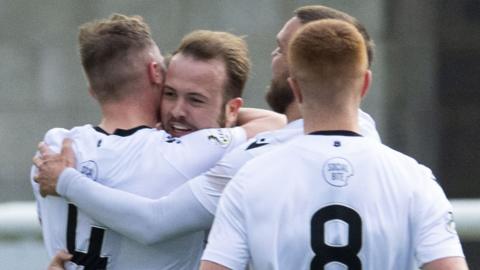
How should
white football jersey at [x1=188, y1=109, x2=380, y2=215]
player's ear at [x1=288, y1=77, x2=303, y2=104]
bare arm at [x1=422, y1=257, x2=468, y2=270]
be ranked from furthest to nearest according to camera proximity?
1. white football jersey at [x1=188, y1=109, x2=380, y2=215]
2. player's ear at [x1=288, y1=77, x2=303, y2=104]
3. bare arm at [x1=422, y1=257, x2=468, y2=270]

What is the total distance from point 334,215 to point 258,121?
0.78 metres

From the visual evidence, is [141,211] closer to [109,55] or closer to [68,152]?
[68,152]

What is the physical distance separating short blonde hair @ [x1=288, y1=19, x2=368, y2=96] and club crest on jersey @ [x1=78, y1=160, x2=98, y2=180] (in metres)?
0.76

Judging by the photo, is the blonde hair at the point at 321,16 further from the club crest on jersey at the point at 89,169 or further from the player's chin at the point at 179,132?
the club crest on jersey at the point at 89,169

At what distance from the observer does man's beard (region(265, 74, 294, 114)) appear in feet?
12.6

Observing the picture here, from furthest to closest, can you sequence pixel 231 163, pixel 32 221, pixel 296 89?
pixel 32 221 → pixel 231 163 → pixel 296 89

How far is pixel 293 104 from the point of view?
3.85 m

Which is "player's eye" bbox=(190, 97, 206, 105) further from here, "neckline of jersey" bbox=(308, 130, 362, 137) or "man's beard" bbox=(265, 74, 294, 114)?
"neckline of jersey" bbox=(308, 130, 362, 137)

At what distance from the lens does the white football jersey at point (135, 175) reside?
390 centimetres

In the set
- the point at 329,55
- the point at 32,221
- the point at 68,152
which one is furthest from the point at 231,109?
the point at 32,221

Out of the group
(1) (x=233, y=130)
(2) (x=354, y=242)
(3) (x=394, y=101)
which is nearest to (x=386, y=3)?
(3) (x=394, y=101)

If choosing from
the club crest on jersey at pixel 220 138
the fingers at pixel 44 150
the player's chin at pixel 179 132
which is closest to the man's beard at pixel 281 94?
the club crest on jersey at pixel 220 138

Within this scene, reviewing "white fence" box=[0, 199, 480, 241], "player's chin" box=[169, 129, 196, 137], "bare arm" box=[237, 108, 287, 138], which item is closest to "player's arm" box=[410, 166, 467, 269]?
"bare arm" box=[237, 108, 287, 138]

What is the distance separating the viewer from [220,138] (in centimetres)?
394
